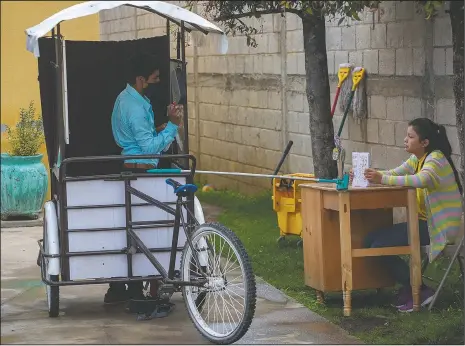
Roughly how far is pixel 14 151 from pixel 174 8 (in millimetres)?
6334

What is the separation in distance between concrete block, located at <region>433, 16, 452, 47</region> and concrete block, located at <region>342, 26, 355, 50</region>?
1.82 metres

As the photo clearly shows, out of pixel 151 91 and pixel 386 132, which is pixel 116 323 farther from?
pixel 386 132

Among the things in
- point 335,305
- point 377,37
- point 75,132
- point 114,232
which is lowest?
point 335,305

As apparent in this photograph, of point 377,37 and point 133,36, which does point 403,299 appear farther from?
point 133,36

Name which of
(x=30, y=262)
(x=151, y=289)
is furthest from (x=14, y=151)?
(x=151, y=289)

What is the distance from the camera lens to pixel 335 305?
8.02 m

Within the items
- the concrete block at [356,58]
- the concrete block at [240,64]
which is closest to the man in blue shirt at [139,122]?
the concrete block at [356,58]

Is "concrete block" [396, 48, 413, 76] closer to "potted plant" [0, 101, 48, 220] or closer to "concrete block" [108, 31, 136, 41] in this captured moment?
"potted plant" [0, 101, 48, 220]

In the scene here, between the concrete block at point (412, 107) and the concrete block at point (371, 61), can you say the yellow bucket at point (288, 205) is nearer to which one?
the concrete block at point (412, 107)

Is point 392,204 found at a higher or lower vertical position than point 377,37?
lower

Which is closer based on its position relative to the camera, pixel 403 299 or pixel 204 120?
pixel 403 299

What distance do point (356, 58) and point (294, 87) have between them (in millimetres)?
1827

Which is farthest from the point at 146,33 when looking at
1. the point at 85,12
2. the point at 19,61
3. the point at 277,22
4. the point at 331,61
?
the point at 85,12

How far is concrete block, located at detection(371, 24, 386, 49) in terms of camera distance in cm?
1077
